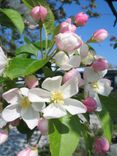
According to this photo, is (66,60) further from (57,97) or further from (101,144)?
(101,144)

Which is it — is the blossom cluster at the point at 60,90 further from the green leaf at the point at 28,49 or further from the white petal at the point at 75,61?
the green leaf at the point at 28,49

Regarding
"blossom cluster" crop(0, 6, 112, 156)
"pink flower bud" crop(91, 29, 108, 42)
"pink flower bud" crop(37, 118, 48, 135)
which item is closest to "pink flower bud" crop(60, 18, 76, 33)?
"blossom cluster" crop(0, 6, 112, 156)

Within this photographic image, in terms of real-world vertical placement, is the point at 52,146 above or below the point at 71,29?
below

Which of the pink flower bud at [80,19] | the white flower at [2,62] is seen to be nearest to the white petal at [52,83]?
the white flower at [2,62]

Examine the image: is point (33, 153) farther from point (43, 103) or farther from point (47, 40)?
point (47, 40)

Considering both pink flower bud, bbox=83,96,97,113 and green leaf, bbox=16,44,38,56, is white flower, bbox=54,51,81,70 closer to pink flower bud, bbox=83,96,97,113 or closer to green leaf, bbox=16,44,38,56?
pink flower bud, bbox=83,96,97,113

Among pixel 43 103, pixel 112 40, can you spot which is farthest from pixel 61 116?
pixel 112 40
